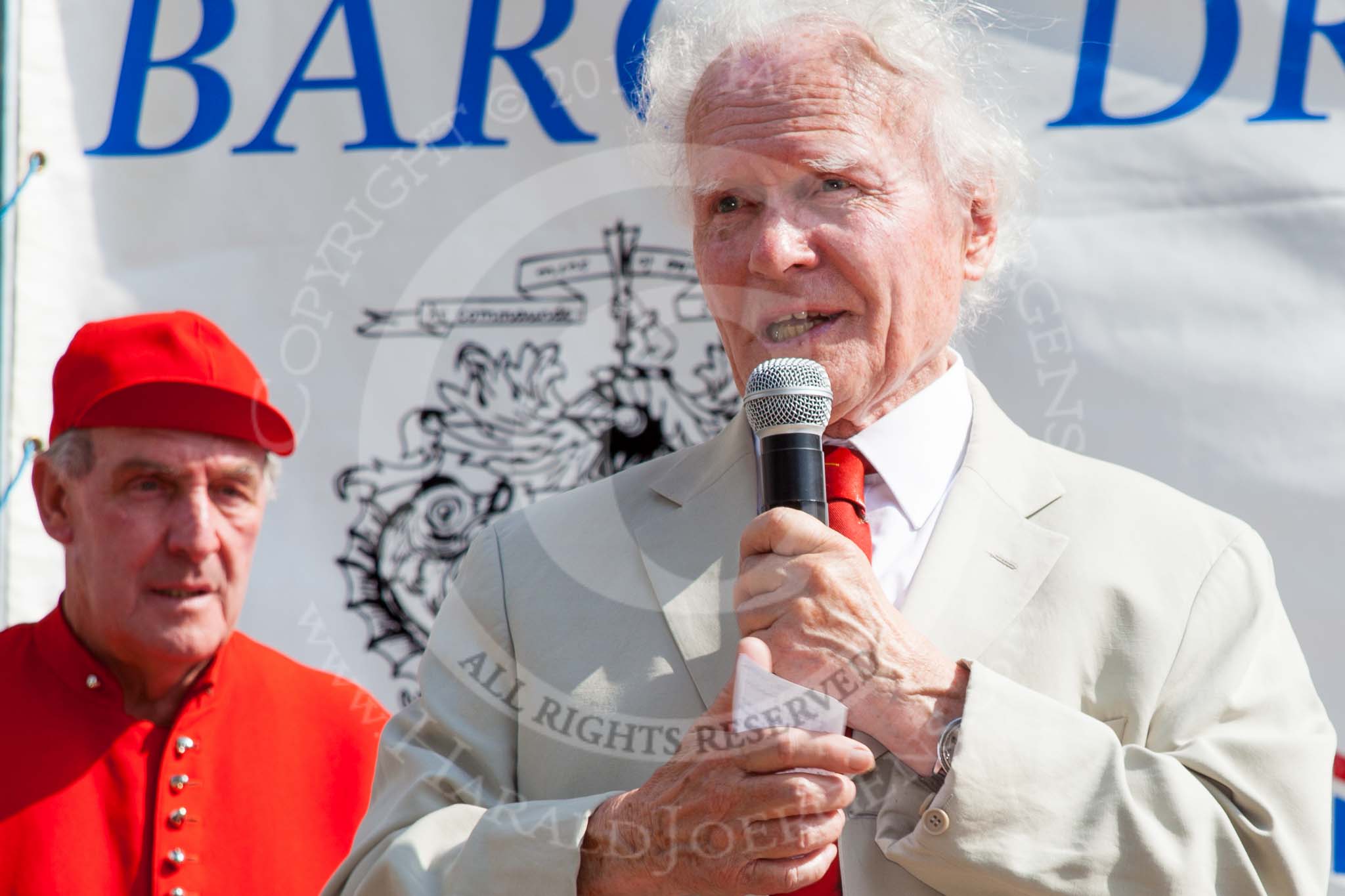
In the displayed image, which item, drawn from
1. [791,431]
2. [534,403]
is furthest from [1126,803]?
[534,403]

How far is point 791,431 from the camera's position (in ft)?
6.21

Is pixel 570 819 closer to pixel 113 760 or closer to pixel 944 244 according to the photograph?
pixel 944 244

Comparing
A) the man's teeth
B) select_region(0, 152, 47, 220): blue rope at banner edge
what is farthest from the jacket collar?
select_region(0, 152, 47, 220): blue rope at banner edge

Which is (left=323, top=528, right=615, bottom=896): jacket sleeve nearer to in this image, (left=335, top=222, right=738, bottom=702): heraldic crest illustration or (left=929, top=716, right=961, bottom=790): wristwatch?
(left=929, top=716, right=961, bottom=790): wristwatch

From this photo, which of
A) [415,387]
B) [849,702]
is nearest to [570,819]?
[849,702]

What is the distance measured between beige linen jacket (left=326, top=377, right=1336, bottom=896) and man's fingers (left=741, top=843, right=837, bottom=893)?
158mm

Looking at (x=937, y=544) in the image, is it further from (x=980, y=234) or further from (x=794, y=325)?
(x=980, y=234)

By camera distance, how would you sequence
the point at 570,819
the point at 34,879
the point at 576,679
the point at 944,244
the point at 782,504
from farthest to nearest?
the point at 34,879 → the point at 944,244 → the point at 576,679 → the point at 570,819 → the point at 782,504

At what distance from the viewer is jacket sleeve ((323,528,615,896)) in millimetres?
1980

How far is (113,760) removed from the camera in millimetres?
3164

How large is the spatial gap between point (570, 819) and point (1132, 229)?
228 centimetres

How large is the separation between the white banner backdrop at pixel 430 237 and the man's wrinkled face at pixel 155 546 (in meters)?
0.26

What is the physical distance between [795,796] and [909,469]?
764 millimetres

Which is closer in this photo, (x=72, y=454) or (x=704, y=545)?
(x=704, y=545)
